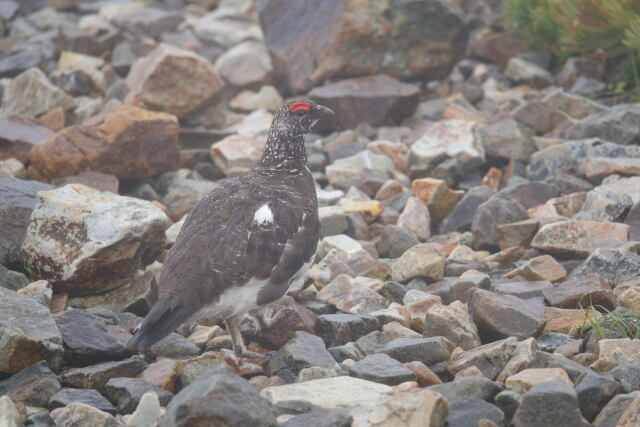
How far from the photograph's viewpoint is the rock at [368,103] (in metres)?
9.45

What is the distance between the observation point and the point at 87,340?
4.62 meters

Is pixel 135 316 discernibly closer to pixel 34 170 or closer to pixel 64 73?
pixel 34 170

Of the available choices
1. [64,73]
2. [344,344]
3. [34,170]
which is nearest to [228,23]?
[64,73]

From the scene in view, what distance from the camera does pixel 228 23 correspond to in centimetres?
1373

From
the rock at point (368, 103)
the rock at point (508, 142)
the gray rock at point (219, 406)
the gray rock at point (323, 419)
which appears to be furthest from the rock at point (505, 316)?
the rock at point (368, 103)

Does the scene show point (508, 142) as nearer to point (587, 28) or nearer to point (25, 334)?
point (587, 28)

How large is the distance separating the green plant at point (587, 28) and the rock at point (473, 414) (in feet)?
17.0

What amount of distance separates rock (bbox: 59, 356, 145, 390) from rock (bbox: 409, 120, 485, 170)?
14.1ft

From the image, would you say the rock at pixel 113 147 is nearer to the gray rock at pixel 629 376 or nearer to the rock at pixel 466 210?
the rock at pixel 466 210

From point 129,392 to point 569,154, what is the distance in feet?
16.1

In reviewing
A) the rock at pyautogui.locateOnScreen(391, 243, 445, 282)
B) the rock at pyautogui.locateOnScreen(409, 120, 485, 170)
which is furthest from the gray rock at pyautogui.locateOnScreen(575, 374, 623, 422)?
the rock at pyautogui.locateOnScreen(409, 120, 485, 170)

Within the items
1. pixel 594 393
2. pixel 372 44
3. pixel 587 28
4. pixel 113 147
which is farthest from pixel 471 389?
pixel 372 44

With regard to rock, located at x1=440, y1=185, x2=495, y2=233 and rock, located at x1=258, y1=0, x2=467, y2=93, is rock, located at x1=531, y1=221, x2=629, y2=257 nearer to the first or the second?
rock, located at x1=440, y1=185, x2=495, y2=233

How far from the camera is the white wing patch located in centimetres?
488
